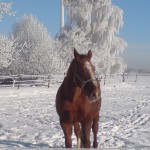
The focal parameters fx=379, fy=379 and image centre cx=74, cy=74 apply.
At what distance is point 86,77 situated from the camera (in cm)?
550

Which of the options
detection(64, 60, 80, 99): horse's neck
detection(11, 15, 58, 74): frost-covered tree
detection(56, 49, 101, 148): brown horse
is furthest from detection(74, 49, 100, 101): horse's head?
detection(11, 15, 58, 74): frost-covered tree

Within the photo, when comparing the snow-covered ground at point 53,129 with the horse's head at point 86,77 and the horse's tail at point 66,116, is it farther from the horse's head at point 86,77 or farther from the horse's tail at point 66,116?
the horse's head at point 86,77

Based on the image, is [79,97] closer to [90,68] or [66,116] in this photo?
[66,116]

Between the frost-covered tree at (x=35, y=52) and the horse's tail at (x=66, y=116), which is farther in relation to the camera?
the frost-covered tree at (x=35, y=52)

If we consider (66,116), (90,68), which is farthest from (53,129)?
(90,68)

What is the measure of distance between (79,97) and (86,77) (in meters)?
0.53

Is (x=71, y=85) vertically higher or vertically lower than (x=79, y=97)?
higher

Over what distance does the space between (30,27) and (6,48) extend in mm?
11568

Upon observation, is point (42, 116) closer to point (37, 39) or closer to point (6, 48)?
point (6, 48)

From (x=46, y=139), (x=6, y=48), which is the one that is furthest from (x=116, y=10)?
(x=46, y=139)

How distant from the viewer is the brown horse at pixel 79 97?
5.52 metres

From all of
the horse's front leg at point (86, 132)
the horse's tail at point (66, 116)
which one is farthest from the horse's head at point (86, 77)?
the horse's front leg at point (86, 132)

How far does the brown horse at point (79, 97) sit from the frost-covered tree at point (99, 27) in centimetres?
3175

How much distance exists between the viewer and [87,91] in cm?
539
